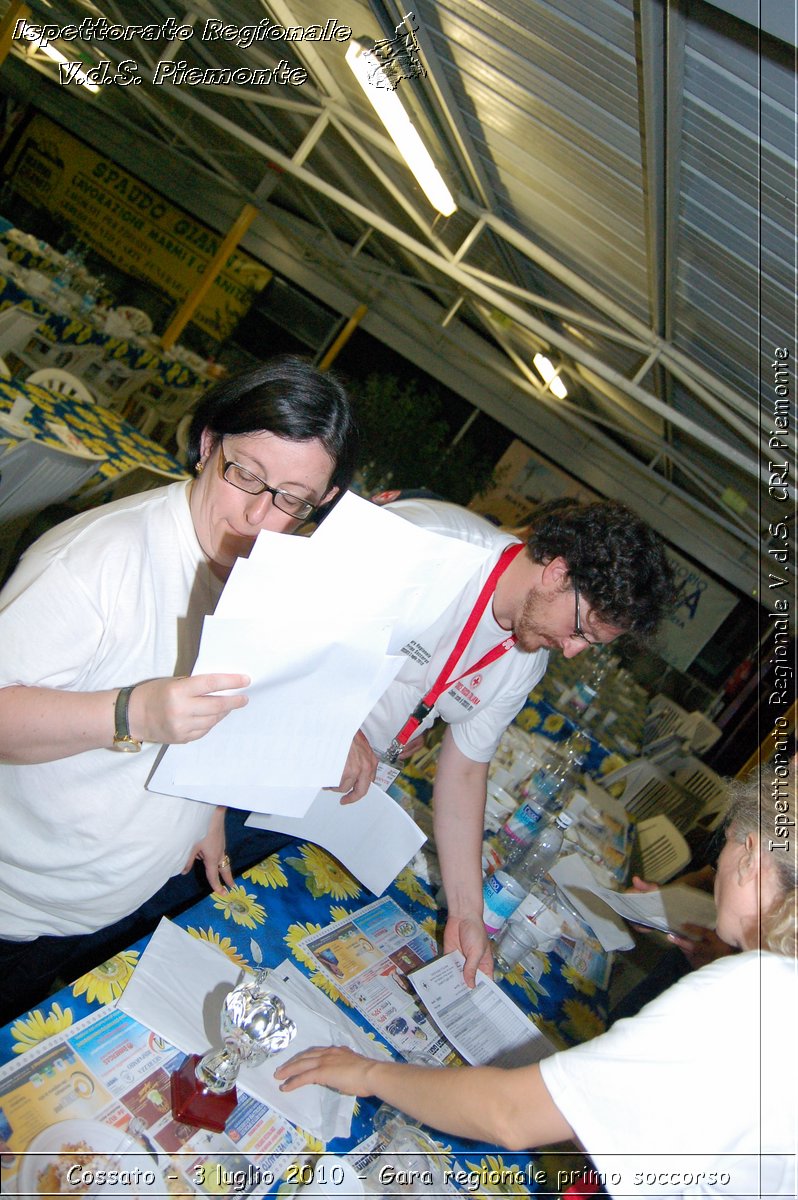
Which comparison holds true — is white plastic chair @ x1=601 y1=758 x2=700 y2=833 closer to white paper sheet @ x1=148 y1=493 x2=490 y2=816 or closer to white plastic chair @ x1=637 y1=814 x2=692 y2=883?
white plastic chair @ x1=637 y1=814 x2=692 y2=883

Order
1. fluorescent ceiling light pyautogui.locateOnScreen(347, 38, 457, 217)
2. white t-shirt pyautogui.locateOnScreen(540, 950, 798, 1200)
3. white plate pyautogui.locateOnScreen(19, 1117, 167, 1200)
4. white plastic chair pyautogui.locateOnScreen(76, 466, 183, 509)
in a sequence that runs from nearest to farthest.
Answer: white plate pyautogui.locateOnScreen(19, 1117, 167, 1200), white t-shirt pyautogui.locateOnScreen(540, 950, 798, 1200), fluorescent ceiling light pyautogui.locateOnScreen(347, 38, 457, 217), white plastic chair pyautogui.locateOnScreen(76, 466, 183, 509)

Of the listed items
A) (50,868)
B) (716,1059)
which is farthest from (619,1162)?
(50,868)

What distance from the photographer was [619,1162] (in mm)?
1070

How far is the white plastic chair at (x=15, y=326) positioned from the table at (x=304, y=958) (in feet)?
17.6

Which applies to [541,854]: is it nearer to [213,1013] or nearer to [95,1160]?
[213,1013]

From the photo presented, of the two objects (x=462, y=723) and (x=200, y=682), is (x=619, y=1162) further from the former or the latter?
(x=462, y=723)

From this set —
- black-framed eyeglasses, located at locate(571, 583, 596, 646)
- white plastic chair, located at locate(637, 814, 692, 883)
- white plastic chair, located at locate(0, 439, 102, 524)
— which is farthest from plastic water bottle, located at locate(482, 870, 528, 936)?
white plastic chair, located at locate(0, 439, 102, 524)

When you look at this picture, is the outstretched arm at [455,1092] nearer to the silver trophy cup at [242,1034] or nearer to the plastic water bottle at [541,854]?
the silver trophy cup at [242,1034]

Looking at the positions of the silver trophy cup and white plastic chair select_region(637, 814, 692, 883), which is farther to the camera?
white plastic chair select_region(637, 814, 692, 883)

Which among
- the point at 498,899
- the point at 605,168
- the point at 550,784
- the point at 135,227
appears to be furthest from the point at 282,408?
the point at 135,227

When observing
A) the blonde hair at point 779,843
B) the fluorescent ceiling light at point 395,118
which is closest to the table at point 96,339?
the fluorescent ceiling light at point 395,118

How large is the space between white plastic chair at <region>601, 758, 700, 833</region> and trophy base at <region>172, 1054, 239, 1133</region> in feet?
15.2

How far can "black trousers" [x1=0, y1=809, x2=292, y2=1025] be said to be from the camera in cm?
140

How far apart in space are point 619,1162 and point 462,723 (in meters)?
1.31
